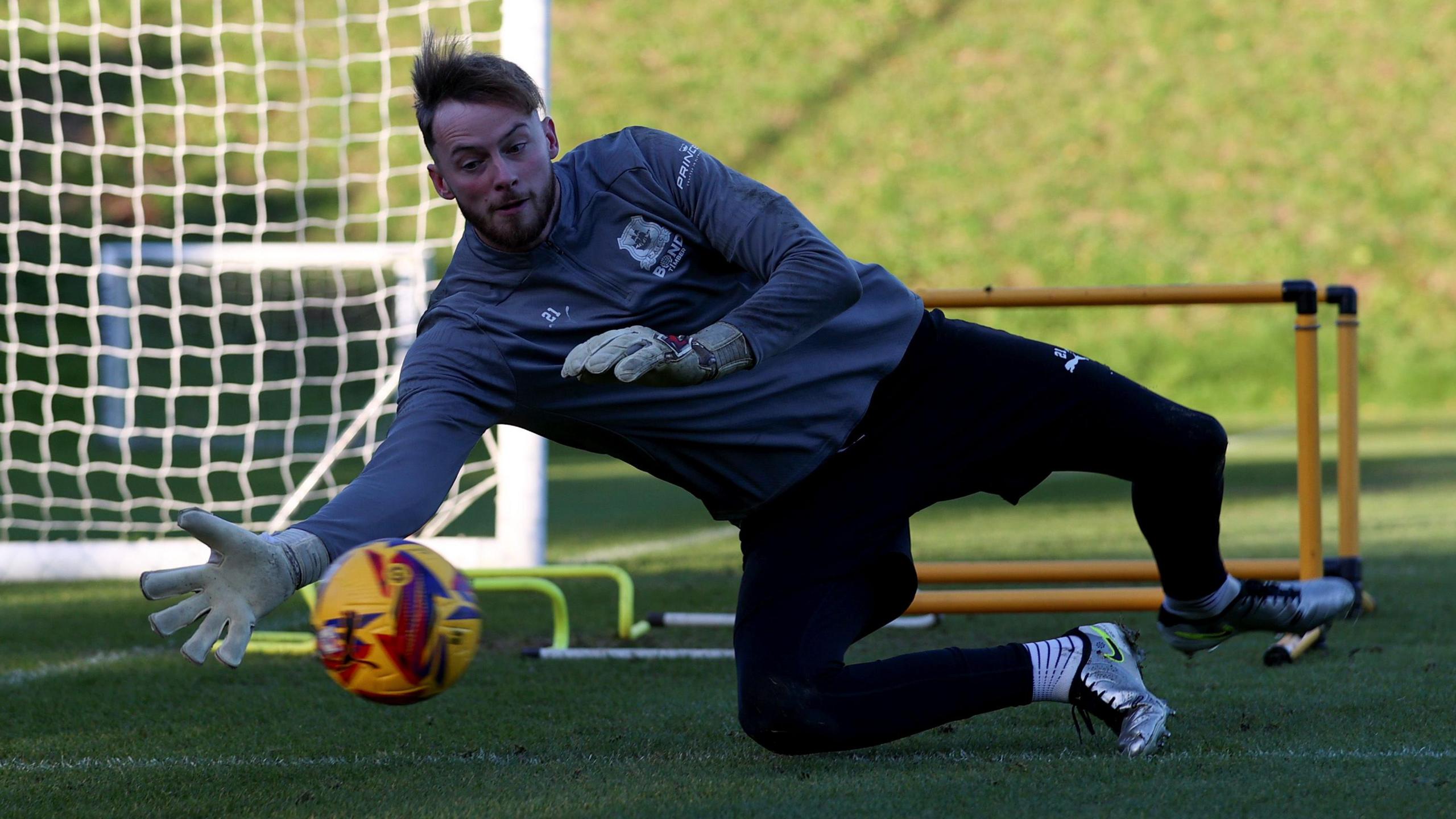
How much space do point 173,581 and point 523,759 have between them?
99 cm

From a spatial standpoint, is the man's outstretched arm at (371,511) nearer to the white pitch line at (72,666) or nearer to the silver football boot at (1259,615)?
the silver football boot at (1259,615)

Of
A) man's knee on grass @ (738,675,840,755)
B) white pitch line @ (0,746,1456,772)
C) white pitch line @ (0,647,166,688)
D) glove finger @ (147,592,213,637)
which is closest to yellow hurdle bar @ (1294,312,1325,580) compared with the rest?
white pitch line @ (0,746,1456,772)

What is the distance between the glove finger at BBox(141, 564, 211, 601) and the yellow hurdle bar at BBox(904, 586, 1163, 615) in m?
2.24

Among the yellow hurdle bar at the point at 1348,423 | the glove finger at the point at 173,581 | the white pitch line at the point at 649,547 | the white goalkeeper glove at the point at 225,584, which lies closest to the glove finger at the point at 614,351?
the white goalkeeper glove at the point at 225,584

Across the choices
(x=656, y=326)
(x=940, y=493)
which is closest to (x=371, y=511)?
(x=656, y=326)

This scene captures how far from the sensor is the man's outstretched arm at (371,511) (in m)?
2.33

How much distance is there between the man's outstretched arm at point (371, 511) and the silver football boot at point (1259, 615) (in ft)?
5.53

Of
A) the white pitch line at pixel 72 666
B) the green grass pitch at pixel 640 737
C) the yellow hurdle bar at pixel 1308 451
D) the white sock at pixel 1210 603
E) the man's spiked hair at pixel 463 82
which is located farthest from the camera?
the yellow hurdle bar at pixel 1308 451

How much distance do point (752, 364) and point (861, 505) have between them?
658 mm

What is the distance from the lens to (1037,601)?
4172mm

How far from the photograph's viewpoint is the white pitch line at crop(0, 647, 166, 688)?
4113 mm

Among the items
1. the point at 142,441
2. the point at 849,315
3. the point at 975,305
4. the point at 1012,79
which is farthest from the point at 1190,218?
the point at 849,315

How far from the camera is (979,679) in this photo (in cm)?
294

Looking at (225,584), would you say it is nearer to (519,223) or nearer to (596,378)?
(596,378)
